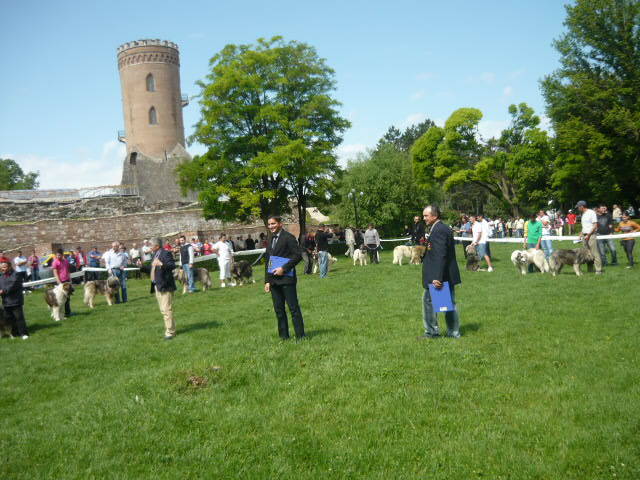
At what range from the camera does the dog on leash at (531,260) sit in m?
15.0

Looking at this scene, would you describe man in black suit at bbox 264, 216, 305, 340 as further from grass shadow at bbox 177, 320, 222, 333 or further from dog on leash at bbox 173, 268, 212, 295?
dog on leash at bbox 173, 268, 212, 295

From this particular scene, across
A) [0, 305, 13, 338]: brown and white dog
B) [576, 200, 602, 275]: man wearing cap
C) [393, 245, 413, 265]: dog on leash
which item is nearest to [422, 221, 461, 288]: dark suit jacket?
[576, 200, 602, 275]: man wearing cap

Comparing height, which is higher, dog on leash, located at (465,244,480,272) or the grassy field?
dog on leash, located at (465,244,480,272)

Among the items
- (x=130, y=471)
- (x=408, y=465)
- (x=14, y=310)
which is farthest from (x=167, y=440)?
(x=14, y=310)

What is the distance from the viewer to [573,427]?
4.77 m

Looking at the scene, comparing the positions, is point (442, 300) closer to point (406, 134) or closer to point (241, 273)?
point (241, 273)

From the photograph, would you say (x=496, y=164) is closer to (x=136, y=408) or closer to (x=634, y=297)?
(x=634, y=297)

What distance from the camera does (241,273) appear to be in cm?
1886

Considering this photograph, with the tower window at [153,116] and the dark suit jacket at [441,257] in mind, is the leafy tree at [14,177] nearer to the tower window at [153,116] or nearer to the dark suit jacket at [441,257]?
the tower window at [153,116]

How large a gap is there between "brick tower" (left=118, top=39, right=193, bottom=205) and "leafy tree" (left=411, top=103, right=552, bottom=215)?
2444cm

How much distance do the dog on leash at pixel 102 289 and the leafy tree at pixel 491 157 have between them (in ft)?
112

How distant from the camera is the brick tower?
52.2m

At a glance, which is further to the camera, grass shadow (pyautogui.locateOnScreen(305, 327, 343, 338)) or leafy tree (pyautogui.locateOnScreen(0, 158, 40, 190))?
leafy tree (pyautogui.locateOnScreen(0, 158, 40, 190))

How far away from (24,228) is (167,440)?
3735cm
